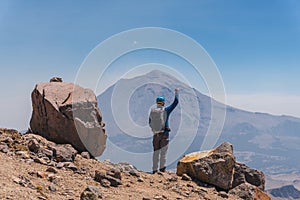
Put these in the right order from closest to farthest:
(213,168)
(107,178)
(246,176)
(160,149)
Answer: (107,178) → (213,168) → (160,149) → (246,176)

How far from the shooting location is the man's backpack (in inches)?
754

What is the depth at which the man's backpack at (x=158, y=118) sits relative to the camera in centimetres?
1916

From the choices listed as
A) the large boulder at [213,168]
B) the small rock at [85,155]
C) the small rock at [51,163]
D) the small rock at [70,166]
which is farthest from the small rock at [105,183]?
the large boulder at [213,168]

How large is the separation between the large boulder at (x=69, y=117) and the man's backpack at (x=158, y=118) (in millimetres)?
2835

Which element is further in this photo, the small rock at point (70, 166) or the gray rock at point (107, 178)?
the small rock at point (70, 166)

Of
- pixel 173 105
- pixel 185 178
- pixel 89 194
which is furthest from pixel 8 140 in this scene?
pixel 185 178

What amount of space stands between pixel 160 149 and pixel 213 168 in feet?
9.89

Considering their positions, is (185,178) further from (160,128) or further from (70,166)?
(70,166)

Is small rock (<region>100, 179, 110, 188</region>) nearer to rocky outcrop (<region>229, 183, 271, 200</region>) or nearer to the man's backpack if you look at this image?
the man's backpack

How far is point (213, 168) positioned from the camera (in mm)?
18938

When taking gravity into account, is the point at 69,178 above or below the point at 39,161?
below

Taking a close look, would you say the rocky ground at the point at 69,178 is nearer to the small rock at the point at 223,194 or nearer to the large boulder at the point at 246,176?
the small rock at the point at 223,194

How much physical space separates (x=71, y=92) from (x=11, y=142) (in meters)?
4.53

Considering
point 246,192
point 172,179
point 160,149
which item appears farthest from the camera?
point 160,149
